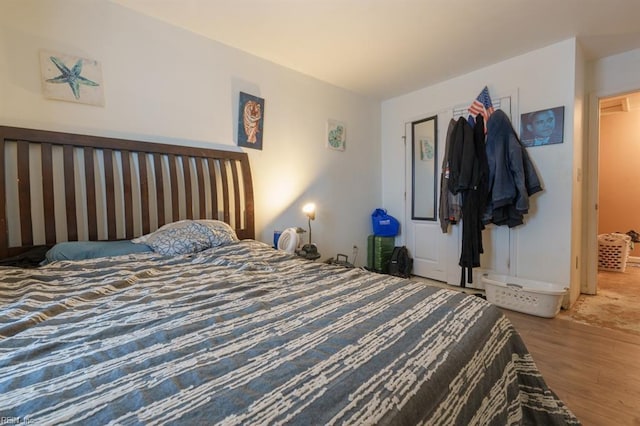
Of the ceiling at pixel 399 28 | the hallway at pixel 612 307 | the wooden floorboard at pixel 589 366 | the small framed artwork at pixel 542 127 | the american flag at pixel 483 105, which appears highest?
the ceiling at pixel 399 28

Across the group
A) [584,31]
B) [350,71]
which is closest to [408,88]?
[350,71]

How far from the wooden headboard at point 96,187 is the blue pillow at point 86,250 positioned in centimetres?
23

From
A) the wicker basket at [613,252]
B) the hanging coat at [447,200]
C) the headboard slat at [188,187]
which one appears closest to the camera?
the headboard slat at [188,187]

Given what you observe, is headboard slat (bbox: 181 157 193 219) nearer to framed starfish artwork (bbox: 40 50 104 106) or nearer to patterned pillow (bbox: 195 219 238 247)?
patterned pillow (bbox: 195 219 238 247)

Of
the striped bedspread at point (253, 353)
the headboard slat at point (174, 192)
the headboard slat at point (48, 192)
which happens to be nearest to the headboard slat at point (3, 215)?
the headboard slat at point (48, 192)

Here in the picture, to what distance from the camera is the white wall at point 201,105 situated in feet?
5.54

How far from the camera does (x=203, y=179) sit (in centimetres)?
229

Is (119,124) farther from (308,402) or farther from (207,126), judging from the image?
(308,402)

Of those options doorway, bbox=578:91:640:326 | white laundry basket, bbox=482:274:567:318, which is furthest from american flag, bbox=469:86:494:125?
doorway, bbox=578:91:640:326

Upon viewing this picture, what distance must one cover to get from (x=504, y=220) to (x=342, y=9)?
88.8 inches

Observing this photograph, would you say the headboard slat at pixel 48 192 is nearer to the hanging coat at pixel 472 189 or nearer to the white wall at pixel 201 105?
the white wall at pixel 201 105

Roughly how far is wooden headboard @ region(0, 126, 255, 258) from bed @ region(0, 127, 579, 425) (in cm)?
1

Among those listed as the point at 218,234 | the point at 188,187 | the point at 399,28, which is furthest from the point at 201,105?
the point at 399,28

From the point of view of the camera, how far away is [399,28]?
223 centimetres
